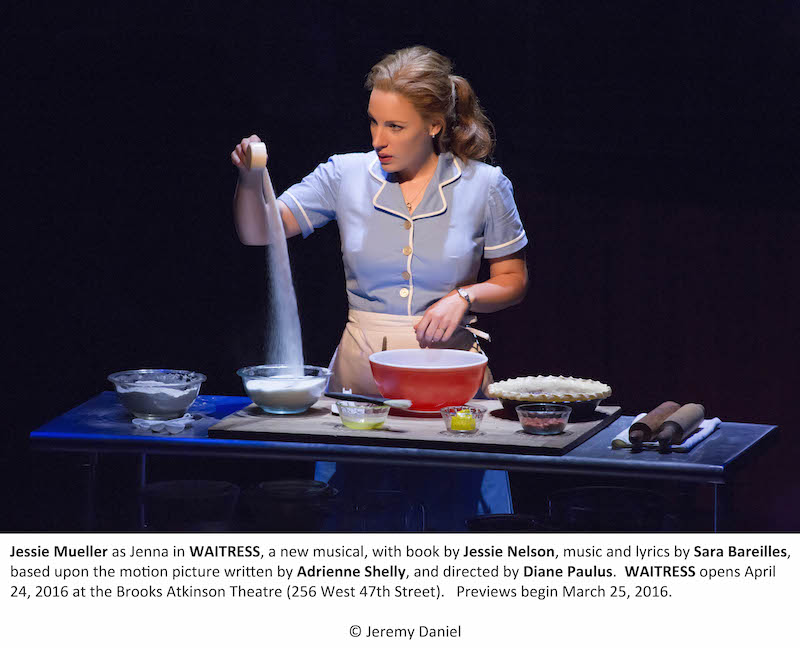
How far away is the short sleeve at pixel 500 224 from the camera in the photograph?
3.42 metres

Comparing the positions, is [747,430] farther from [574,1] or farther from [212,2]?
[212,2]

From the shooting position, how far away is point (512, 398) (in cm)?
270

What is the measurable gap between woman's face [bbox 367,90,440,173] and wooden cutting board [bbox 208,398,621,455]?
82 centimetres

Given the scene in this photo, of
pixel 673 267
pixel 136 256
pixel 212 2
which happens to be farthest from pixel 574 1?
pixel 136 256

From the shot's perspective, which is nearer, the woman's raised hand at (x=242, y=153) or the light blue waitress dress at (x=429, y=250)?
the woman's raised hand at (x=242, y=153)

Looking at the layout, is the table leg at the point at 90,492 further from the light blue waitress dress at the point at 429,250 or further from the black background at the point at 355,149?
the black background at the point at 355,149

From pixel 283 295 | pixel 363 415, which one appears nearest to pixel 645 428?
pixel 363 415

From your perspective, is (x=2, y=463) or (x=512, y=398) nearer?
(x=512, y=398)

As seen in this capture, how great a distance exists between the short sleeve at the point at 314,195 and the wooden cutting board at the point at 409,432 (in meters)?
0.90

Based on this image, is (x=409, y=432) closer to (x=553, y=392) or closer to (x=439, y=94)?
(x=553, y=392)

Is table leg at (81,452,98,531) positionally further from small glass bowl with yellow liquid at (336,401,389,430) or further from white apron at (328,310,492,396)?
white apron at (328,310,492,396)

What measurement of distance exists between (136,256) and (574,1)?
1.99 m

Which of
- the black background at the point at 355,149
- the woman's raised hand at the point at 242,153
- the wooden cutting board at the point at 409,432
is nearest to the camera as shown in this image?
the wooden cutting board at the point at 409,432

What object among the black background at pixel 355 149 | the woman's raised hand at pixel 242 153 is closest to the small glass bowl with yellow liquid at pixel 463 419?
the woman's raised hand at pixel 242 153
